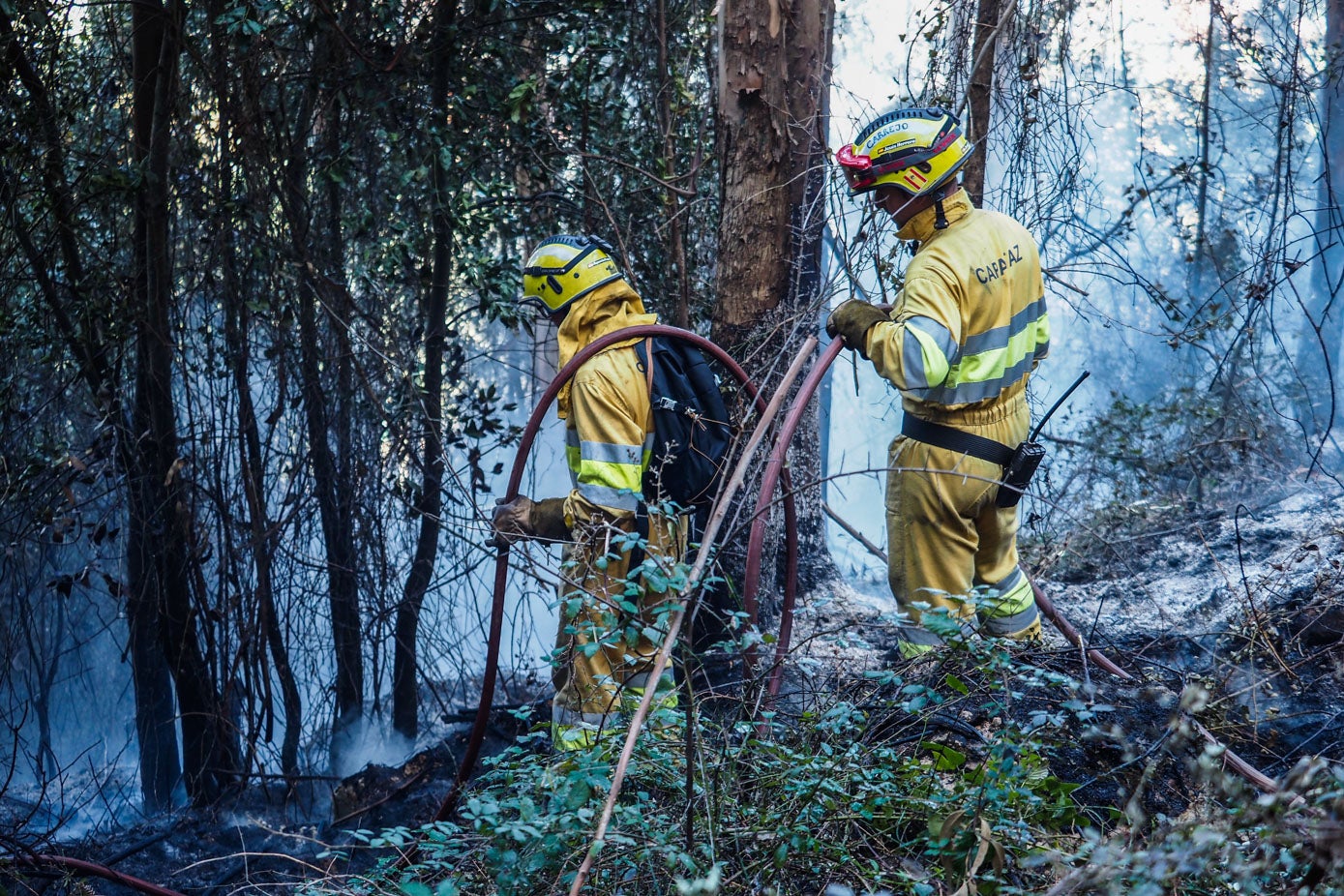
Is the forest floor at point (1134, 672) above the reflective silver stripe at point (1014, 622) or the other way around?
the other way around

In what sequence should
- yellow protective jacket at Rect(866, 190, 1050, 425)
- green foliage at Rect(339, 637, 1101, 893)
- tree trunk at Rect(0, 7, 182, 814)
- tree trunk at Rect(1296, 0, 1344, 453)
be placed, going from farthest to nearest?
tree trunk at Rect(1296, 0, 1344, 453) → tree trunk at Rect(0, 7, 182, 814) → yellow protective jacket at Rect(866, 190, 1050, 425) → green foliage at Rect(339, 637, 1101, 893)

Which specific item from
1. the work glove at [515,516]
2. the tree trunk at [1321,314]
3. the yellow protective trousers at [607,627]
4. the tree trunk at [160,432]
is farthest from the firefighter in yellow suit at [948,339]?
the tree trunk at [1321,314]

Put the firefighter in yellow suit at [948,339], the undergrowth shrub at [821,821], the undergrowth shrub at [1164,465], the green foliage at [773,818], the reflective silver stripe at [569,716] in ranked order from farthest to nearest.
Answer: the undergrowth shrub at [1164,465] < the reflective silver stripe at [569,716] < the firefighter in yellow suit at [948,339] < the green foliage at [773,818] < the undergrowth shrub at [821,821]

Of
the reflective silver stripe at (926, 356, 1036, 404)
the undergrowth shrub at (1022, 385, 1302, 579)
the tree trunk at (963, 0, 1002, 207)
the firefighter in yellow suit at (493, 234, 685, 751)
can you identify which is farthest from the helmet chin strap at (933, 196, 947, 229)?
the undergrowth shrub at (1022, 385, 1302, 579)

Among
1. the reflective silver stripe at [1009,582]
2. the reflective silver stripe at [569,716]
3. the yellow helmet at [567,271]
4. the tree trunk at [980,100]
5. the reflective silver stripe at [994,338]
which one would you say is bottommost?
the reflective silver stripe at [569,716]

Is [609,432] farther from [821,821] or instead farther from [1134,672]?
[1134,672]

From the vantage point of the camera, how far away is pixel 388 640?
6.36 m

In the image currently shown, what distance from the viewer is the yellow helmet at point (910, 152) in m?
3.66

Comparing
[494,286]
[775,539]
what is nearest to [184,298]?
[494,286]

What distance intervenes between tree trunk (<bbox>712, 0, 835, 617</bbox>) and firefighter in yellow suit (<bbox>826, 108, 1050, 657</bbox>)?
0.78 meters

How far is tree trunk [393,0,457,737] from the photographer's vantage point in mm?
5242

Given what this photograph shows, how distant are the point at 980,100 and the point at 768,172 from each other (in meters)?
1.40

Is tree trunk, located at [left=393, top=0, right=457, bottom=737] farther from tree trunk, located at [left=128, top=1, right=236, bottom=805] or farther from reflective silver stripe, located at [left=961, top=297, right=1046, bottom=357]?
reflective silver stripe, located at [left=961, top=297, right=1046, bottom=357]

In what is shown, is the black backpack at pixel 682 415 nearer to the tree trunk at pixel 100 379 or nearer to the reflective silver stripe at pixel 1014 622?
the reflective silver stripe at pixel 1014 622
